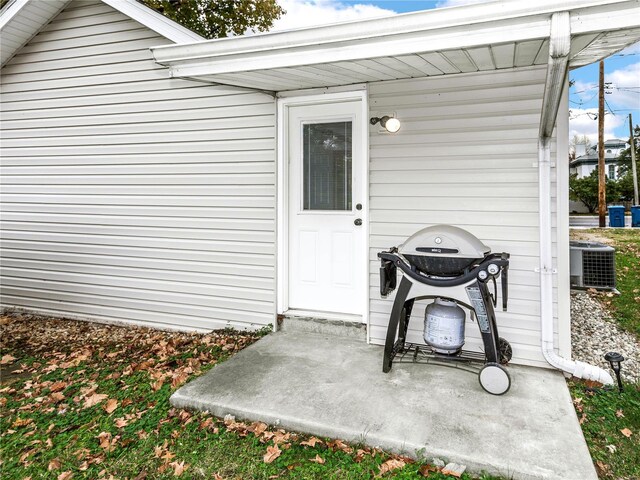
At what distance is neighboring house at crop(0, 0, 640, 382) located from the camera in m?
2.51

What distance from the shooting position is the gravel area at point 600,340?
10.9 ft

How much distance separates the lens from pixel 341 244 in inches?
148

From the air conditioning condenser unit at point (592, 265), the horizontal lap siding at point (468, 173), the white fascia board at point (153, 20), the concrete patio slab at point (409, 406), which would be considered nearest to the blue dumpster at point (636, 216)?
the air conditioning condenser unit at point (592, 265)

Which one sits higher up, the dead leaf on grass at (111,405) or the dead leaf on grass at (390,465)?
the dead leaf on grass at (111,405)

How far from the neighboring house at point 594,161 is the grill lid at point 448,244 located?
112 ft

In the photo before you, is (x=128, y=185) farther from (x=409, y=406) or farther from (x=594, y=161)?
(x=594, y=161)

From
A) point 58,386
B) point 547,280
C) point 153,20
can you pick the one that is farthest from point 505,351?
point 153,20

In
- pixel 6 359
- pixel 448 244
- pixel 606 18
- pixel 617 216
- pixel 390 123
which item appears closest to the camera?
pixel 606 18

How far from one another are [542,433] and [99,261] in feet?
15.5

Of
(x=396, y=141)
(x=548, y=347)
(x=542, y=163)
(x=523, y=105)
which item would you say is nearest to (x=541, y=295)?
(x=548, y=347)

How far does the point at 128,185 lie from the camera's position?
4.55m

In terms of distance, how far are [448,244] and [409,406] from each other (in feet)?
3.46

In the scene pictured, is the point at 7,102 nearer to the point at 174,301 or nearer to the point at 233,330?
the point at 174,301

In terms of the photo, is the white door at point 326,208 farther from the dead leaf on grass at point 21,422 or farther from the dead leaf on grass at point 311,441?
the dead leaf on grass at point 21,422
